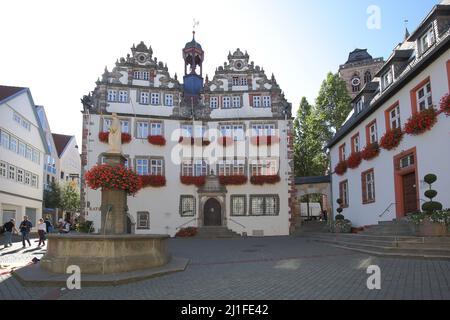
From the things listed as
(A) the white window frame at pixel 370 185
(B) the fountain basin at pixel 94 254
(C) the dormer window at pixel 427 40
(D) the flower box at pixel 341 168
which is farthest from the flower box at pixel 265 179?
(B) the fountain basin at pixel 94 254

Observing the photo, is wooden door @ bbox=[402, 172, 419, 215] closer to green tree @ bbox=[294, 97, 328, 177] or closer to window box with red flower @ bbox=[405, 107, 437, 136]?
window box with red flower @ bbox=[405, 107, 437, 136]

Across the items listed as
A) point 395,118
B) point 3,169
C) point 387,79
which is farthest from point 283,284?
point 3,169

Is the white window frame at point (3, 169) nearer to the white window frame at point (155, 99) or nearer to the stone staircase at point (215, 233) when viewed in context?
the white window frame at point (155, 99)

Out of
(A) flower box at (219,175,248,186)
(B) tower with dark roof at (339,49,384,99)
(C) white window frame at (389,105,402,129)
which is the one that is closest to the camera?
(C) white window frame at (389,105,402,129)

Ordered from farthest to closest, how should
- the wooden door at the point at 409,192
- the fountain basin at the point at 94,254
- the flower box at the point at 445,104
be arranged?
1. the wooden door at the point at 409,192
2. the flower box at the point at 445,104
3. the fountain basin at the point at 94,254

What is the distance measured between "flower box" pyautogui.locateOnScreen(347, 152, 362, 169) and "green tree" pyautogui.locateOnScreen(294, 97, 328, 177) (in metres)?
16.1

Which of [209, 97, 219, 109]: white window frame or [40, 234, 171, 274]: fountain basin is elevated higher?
[209, 97, 219, 109]: white window frame

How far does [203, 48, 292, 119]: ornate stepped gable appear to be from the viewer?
2978 centimetres

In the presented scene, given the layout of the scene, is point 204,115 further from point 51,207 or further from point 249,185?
point 51,207

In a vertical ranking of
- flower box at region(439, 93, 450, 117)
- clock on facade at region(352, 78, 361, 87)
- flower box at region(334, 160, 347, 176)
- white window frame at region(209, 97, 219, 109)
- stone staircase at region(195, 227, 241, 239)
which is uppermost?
clock on facade at region(352, 78, 361, 87)

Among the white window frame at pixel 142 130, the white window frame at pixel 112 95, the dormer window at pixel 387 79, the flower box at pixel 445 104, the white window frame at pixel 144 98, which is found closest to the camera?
the flower box at pixel 445 104

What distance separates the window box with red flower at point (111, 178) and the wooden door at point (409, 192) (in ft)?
36.1

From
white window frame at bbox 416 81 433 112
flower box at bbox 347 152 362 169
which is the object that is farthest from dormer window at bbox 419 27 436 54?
flower box at bbox 347 152 362 169

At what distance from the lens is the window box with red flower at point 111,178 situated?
10.7 m
